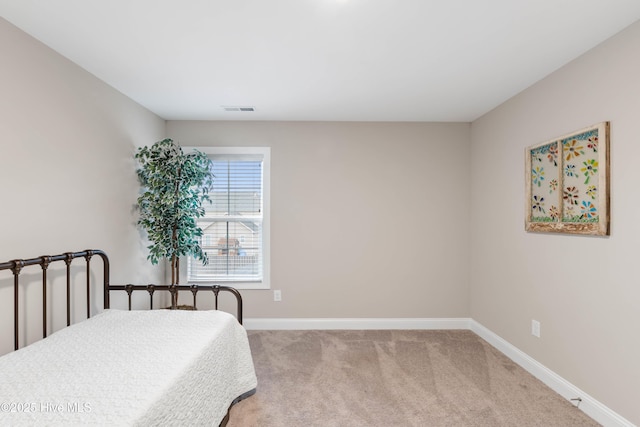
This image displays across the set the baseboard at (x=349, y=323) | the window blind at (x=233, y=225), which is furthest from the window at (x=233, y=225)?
the baseboard at (x=349, y=323)

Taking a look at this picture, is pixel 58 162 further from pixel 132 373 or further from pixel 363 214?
pixel 363 214

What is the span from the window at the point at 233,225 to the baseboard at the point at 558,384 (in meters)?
2.57

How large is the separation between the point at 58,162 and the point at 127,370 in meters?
1.56

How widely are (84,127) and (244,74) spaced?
1.25 metres

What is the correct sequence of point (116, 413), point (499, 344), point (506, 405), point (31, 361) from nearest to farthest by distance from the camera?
point (116, 413), point (31, 361), point (506, 405), point (499, 344)

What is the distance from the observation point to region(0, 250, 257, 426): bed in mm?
1202

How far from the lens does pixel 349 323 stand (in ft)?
12.3

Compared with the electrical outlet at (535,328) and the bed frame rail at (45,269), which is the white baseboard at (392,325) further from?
the bed frame rail at (45,269)

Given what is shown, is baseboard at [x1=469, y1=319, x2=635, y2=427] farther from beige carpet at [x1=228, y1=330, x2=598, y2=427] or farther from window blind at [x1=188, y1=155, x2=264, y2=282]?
window blind at [x1=188, y1=155, x2=264, y2=282]

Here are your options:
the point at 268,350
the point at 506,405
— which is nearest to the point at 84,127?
the point at 268,350

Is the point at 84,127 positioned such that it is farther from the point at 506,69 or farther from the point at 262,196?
the point at 506,69

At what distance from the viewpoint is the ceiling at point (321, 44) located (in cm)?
174

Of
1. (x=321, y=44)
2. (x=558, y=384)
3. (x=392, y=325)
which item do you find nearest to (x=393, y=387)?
(x=558, y=384)

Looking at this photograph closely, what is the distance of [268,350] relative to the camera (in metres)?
3.16
